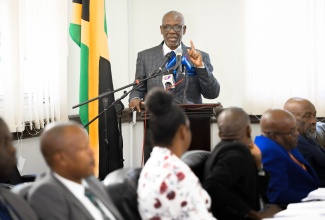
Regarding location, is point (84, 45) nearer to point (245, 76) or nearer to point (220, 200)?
point (245, 76)

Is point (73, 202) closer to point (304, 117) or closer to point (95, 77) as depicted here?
point (304, 117)

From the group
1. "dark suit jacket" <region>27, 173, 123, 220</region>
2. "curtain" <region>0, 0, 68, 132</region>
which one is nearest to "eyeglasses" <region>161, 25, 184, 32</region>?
"curtain" <region>0, 0, 68, 132</region>

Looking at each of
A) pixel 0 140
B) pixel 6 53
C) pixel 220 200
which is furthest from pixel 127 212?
pixel 6 53

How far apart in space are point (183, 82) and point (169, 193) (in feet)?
8.90

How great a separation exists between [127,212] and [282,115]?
1.36m

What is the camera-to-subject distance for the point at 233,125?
3.30 m

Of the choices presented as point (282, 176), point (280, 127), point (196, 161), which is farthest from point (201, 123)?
point (196, 161)

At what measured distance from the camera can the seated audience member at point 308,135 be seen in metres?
4.48

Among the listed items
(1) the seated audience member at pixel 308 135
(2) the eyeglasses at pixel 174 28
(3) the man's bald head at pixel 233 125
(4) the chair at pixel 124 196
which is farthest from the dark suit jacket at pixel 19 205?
(2) the eyeglasses at pixel 174 28

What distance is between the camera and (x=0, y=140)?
8.16ft

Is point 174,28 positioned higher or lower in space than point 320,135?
higher

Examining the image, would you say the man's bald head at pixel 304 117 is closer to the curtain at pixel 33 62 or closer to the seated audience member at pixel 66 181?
the seated audience member at pixel 66 181

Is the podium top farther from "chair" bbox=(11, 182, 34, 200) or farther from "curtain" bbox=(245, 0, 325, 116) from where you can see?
"chair" bbox=(11, 182, 34, 200)

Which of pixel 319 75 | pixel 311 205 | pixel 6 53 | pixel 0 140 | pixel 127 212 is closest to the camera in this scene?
pixel 0 140
